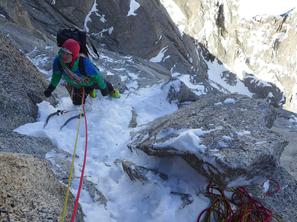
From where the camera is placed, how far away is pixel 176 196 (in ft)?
16.0

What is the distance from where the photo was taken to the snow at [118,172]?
4730 millimetres

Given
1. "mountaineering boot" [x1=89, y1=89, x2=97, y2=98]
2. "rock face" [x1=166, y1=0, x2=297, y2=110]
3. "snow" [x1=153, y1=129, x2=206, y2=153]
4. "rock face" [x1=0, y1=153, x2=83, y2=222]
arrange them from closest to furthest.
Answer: "rock face" [x1=0, y1=153, x2=83, y2=222] → "snow" [x1=153, y1=129, x2=206, y2=153] → "mountaineering boot" [x1=89, y1=89, x2=97, y2=98] → "rock face" [x1=166, y1=0, x2=297, y2=110]

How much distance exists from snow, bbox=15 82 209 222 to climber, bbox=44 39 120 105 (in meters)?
0.30

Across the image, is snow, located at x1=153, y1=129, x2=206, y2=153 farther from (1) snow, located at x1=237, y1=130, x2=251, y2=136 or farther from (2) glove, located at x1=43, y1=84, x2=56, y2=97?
(2) glove, located at x1=43, y1=84, x2=56, y2=97

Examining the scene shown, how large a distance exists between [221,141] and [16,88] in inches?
142

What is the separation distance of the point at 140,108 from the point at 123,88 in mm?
1374

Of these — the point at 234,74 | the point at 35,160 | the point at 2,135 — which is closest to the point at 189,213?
the point at 35,160

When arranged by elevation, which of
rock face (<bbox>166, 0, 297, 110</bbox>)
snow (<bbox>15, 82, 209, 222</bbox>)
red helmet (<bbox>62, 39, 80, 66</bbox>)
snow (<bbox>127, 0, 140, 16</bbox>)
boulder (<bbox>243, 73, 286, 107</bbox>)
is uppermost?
red helmet (<bbox>62, 39, 80, 66</bbox>)

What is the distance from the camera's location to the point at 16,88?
262 inches

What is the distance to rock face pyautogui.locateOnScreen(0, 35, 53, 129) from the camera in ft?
20.5

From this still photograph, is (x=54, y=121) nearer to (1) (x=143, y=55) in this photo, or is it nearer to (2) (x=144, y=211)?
(2) (x=144, y=211)

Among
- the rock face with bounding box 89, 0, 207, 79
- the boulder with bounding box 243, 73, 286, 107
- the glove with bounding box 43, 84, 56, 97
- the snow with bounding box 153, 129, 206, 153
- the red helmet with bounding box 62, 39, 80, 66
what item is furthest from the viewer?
the boulder with bounding box 243, 73, 286, 107

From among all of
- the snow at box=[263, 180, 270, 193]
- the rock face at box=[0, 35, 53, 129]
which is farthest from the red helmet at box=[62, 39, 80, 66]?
the snow at box=[263, 180, 270, 193]

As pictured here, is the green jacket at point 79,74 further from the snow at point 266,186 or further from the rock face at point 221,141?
the snow at point 266,186
